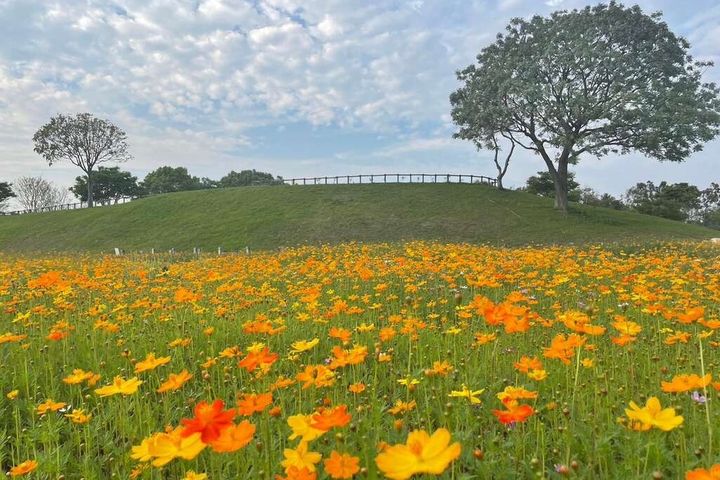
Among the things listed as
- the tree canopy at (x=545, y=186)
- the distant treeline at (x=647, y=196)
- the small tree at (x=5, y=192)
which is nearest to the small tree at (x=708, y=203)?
the distant treeline at (x=647, y=196)

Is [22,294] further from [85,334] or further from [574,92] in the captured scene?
[574,92]

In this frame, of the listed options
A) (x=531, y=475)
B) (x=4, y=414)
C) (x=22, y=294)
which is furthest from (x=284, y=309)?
(x=531, y=475)

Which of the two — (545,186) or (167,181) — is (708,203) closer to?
(545,186)

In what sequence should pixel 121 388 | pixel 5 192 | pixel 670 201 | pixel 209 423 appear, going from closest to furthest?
1. pixel 209 423
2. pixel 121 388
3. pixel 670 201
4. pixel 5 192

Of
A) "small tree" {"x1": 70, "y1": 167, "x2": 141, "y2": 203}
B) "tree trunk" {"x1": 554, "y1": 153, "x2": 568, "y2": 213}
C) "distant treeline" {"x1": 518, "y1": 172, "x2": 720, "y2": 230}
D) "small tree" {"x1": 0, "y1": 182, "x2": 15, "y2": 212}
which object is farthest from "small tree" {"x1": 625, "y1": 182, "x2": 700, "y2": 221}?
"small tree" {"x1": 0, "y1": 182, "x2": 15, "y2": 212}

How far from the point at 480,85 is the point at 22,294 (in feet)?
83.2

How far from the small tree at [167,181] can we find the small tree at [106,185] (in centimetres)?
326

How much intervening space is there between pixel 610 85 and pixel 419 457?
86.4 feet

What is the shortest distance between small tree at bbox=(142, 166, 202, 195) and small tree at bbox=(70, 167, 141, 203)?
10.7ft

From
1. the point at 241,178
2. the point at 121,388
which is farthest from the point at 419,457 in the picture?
the point at 241,178

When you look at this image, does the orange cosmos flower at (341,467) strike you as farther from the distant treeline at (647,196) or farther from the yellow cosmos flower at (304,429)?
the distant treeline at (647,196)

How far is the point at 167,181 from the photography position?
69.4 metres

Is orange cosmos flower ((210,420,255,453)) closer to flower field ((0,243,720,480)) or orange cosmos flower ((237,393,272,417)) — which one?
flower field ((0,243,720,480))

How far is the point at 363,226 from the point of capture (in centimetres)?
2769
